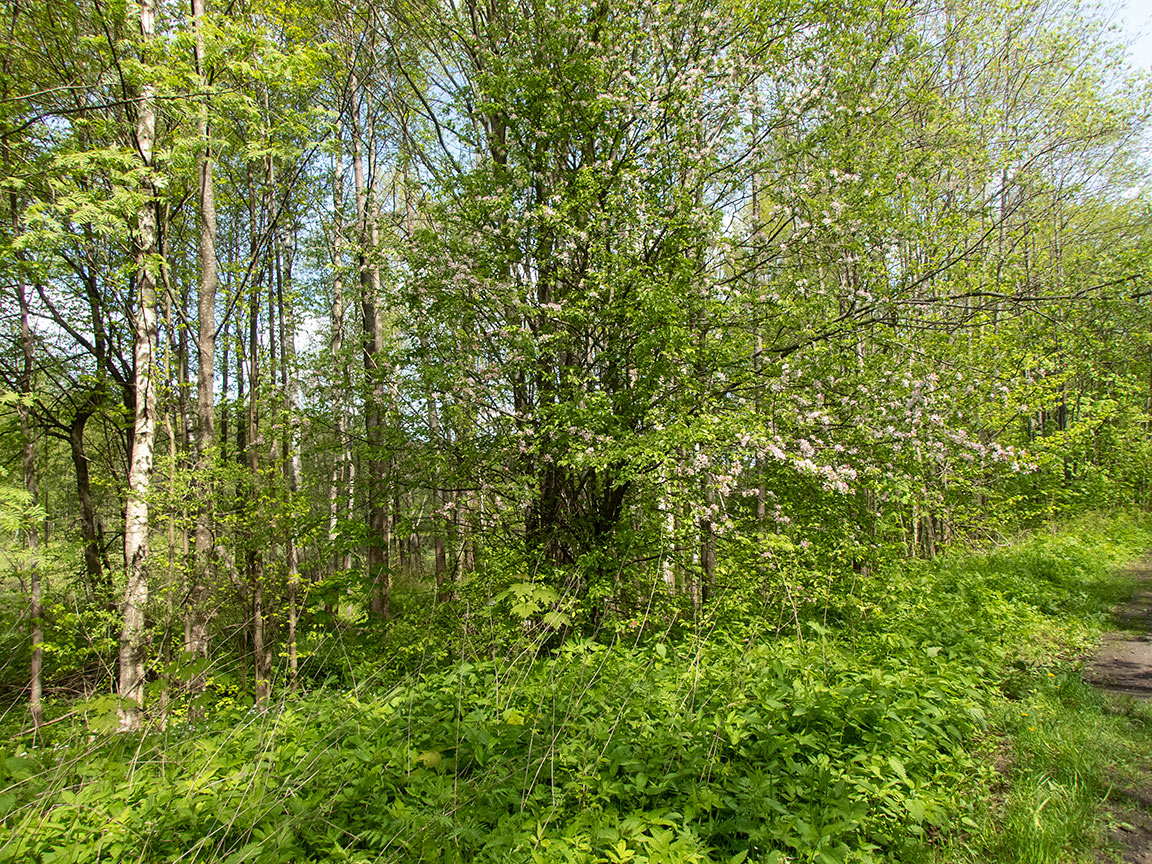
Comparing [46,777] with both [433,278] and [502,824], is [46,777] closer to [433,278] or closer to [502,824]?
[502,824]

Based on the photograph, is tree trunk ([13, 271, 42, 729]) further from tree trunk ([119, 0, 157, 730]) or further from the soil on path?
the soil on path

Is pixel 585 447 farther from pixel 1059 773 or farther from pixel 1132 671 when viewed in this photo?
pixel 1132 671

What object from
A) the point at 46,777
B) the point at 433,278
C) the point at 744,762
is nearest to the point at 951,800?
the point at 744,762

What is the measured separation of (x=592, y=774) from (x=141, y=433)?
257 inches

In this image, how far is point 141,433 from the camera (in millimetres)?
6289

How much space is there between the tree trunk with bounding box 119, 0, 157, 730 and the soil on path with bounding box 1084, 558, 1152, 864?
790 centimetres

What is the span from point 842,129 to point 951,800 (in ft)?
20.8

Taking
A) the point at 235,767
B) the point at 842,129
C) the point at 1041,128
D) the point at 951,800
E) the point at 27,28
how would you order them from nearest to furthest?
the point at 951,800 → the point at 235,767 → the point at 842,129 → the point at 27,28 → the point at 1041,128

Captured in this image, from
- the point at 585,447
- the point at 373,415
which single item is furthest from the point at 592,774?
the point at 373,415

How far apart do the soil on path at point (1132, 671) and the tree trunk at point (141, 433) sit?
790 cm

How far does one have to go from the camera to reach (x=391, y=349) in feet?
23.1

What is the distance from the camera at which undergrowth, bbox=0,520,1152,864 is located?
2.26 metres

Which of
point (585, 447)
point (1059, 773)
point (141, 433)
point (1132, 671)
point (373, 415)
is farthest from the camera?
point (373, 415)

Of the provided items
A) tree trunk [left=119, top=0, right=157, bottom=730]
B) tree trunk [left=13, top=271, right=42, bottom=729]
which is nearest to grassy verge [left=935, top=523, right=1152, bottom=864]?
tree trunk [left=119, top=0, right=157, bottom=730]
